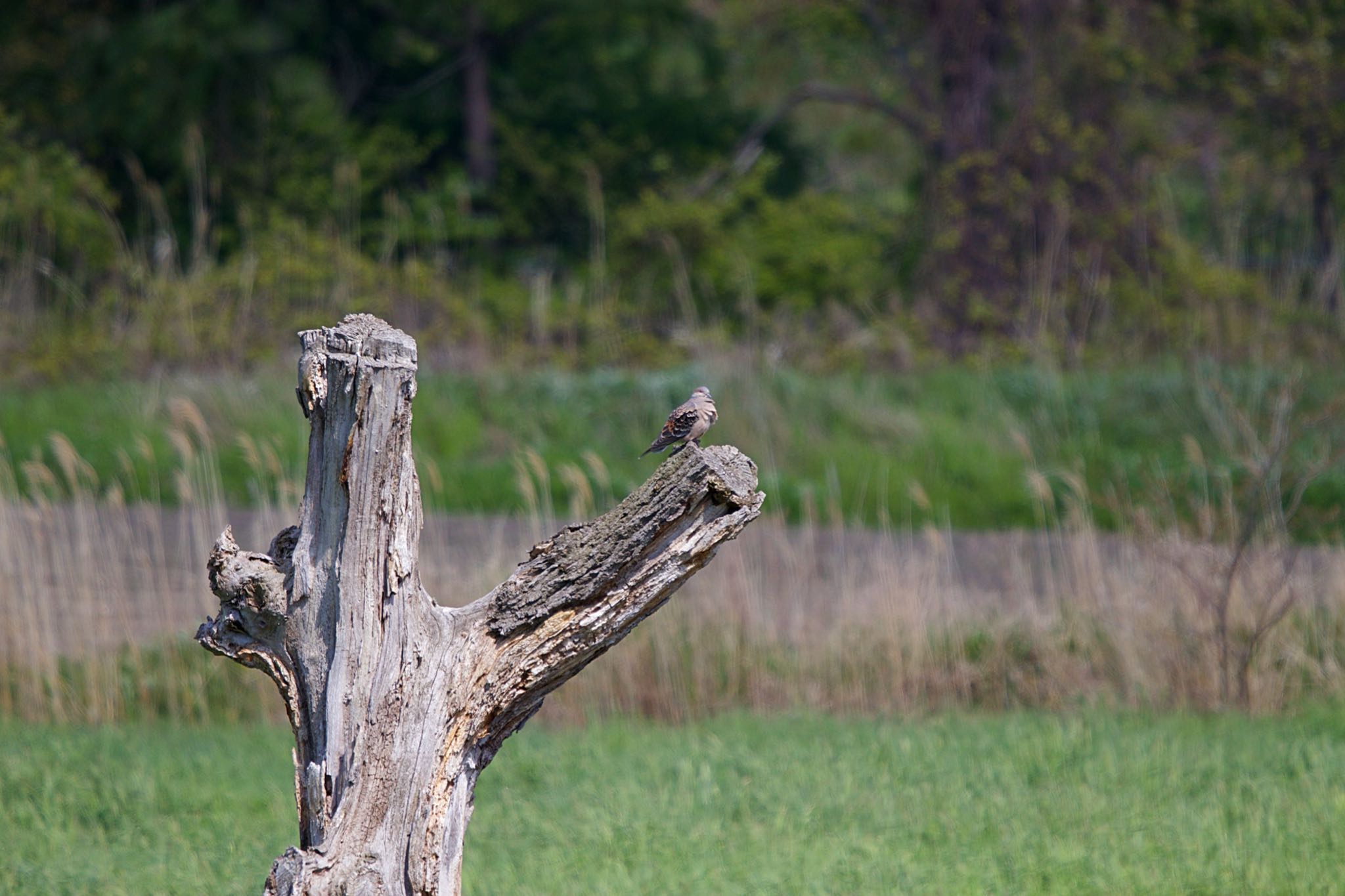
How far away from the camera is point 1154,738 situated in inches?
210

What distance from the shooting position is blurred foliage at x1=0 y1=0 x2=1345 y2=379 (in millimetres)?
13648

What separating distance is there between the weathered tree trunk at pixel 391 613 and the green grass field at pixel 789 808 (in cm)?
157

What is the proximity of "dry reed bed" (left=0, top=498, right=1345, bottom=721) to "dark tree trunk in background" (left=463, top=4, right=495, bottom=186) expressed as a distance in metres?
10.6

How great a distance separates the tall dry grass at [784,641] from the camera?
6.18 metres

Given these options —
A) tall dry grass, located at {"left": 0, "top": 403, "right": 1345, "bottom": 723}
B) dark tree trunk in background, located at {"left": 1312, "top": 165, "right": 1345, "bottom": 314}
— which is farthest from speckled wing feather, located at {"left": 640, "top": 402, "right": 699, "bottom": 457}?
dark tree trunk in background, located at {"left": 1312, "top": 165, "right": 1345, "bottom": 314}

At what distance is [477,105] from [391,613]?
14693 mm

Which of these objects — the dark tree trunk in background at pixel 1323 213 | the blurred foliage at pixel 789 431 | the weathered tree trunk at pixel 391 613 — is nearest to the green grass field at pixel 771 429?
the blurred foliage at pixel 789 431

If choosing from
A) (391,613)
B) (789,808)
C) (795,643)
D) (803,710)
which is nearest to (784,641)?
(795,643)

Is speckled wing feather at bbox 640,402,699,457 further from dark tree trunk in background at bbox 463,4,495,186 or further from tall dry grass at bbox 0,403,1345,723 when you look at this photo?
dark tree trunk in background at bbox 463,4,495,186

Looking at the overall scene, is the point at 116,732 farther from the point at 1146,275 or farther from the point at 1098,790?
the point at 1146,275

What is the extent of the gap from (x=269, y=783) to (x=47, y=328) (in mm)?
9587

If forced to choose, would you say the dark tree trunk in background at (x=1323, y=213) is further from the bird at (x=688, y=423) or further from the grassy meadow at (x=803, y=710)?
the bird at (x=688, y=423)

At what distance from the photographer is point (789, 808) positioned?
4.70 m

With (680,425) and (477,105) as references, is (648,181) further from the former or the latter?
(680,425)
